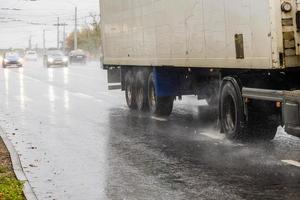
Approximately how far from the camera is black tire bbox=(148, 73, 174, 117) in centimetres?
1590

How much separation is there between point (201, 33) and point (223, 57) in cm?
112

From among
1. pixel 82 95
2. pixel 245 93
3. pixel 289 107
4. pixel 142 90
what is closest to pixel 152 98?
pixel 142 90

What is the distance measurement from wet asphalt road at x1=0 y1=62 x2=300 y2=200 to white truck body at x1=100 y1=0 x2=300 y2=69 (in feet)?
4.65

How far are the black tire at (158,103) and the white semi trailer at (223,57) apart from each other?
0.08ft

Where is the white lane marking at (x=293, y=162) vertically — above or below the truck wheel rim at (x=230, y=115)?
below

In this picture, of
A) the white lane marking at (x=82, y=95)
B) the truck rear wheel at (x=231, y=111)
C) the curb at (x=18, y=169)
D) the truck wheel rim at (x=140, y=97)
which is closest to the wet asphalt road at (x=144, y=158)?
the curb at (x=18, y=169)

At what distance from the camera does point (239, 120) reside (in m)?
10.8

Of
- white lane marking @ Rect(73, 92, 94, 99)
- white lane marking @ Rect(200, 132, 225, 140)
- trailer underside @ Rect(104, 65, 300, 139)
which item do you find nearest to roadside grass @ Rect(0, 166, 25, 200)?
trailer underside @ Rect(104, 65, 300, 139)

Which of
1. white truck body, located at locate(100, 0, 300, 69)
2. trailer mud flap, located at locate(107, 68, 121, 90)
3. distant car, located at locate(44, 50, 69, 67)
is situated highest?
distant car, located at locate(44, 50, 69, 67)

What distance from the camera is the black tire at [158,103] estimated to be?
1590cm

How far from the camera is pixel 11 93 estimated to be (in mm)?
25625

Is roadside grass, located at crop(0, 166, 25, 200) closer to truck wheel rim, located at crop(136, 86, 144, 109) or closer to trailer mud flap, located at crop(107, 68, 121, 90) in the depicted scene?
truck wheel rim, located at crop(136, 86, 144, 109)

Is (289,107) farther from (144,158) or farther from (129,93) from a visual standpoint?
(129,93)

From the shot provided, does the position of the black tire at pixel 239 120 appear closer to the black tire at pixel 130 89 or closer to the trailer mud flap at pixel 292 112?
the trailer mud flap at pixel 292 112
